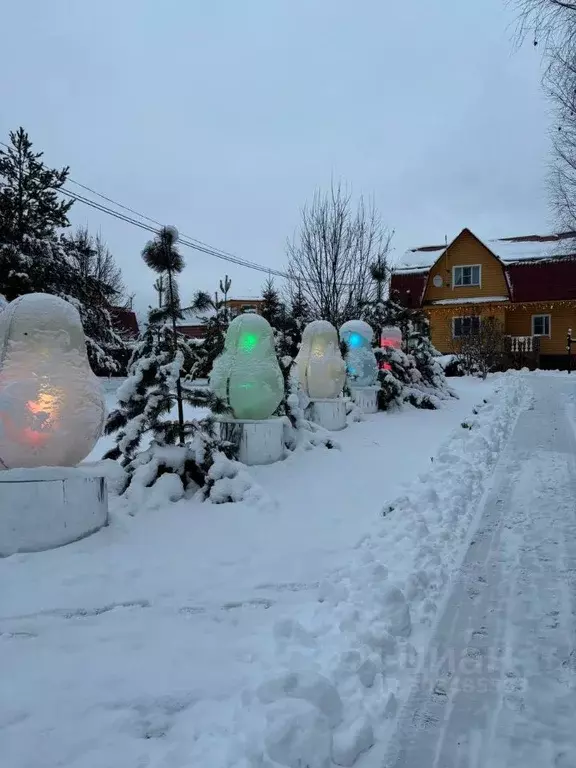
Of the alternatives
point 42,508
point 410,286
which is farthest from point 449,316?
point 42,508

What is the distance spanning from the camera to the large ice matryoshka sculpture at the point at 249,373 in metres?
7.05

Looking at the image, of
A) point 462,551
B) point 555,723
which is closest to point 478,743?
point 555,723

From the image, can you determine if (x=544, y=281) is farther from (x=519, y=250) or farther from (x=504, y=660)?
(x=504, y=660)

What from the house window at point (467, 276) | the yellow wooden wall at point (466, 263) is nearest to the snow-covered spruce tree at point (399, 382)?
the yellow wooden wall at point (466, 263)

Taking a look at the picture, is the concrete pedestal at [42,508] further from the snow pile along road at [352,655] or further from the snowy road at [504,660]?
the snowy road at [504,660]

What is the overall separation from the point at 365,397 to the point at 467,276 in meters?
21.6

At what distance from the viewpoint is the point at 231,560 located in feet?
13.5

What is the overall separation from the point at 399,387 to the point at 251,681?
10437mm

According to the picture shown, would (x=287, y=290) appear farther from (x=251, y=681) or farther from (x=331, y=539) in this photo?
(x=251, y=681)

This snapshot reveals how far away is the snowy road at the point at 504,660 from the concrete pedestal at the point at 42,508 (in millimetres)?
2737

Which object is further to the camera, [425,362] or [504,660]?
[425,362]

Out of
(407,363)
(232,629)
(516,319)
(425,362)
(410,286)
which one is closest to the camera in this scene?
(232,629)

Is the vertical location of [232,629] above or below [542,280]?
below

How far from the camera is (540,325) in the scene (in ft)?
98.3
